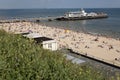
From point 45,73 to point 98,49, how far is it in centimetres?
A: 3189

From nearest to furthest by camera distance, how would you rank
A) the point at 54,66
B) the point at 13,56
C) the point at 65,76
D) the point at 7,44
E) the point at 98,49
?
the point at 65,76 → the point at 54,66 → the point at 13,56 → the point at 7,44 → the point at 98,49

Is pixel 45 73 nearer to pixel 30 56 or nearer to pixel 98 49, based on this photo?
pixel 30 56

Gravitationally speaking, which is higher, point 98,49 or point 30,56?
point 30,56

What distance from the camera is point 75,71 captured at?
23.2ft

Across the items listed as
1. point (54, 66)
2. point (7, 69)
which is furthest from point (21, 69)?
point (54, 66)

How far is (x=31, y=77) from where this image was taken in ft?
21.9

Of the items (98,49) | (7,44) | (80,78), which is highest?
(7,44)

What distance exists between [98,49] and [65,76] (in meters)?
31.9

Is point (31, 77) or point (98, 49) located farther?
point (98, 49)

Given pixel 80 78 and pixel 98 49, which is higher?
pixel 80 78

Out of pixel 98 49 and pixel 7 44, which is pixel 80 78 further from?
pixel 98 49

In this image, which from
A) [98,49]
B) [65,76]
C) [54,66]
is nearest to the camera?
[65,76]

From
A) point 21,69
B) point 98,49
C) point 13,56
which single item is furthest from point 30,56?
point 98,49

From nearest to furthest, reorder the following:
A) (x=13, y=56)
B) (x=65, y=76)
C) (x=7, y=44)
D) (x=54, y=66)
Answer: (x=65, y=76) → (x=54, y=66) → (x=13, y=56) → (x=7, y=44)
